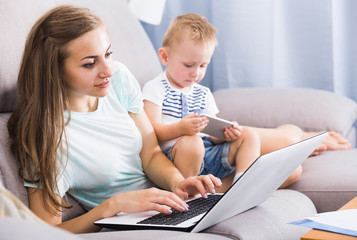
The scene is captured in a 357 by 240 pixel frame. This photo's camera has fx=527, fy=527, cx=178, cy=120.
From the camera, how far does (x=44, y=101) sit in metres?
1.22

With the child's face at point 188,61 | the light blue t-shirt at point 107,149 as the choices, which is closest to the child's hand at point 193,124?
the light blue t-shirt at point 107,149

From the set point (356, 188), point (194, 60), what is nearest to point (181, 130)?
point (194, 60)

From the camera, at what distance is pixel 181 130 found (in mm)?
1454

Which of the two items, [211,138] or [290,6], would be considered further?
[290,6]

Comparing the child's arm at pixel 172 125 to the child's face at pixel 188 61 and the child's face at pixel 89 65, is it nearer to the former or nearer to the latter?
the child's face at pixel 188 61

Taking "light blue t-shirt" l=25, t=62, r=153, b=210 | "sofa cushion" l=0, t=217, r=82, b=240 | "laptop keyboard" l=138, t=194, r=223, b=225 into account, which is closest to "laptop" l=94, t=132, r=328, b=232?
"laptop keyboard" l=138, t=194, r=223, b=225

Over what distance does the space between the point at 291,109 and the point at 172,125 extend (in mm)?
713

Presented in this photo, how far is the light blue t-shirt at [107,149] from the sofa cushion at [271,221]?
1.18ft

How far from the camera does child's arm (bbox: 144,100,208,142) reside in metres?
1.41

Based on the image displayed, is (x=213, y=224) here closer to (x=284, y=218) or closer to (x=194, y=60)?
(x=284, y=218)

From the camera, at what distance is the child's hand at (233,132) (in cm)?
147

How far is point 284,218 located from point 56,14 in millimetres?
707

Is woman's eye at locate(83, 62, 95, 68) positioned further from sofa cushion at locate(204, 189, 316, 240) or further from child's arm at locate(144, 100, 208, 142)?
sofa cushion at locate(204, 189, 316, 240)

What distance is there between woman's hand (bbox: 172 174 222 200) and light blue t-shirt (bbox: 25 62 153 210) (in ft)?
0.61
